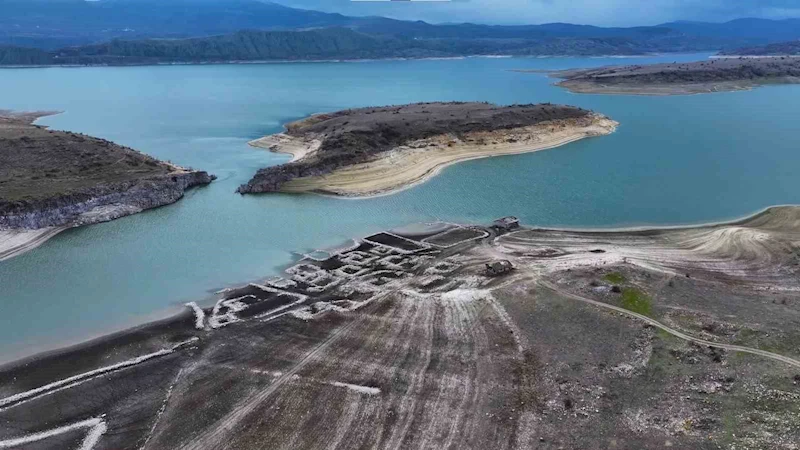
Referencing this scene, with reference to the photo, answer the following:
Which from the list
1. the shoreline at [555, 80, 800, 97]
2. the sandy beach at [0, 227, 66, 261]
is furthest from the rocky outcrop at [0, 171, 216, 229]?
the shoreline at [555, 80, 800, 97]

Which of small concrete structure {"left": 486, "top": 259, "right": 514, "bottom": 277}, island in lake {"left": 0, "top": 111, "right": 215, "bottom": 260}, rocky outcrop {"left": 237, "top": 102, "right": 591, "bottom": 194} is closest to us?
small concrete structure {"left": 486, "top": 259, "right": 514, "bottom": 277}

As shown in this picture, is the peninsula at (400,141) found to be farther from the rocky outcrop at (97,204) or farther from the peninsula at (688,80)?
the peninsula at (688,80)

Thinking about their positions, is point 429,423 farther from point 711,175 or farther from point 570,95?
point 570,95

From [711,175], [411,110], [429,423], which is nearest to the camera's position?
[429,423]

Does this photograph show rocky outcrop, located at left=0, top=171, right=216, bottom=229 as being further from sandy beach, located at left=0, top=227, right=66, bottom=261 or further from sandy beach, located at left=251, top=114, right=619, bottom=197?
sandy beach, located at left=251, top=114, right=619, bottom=197

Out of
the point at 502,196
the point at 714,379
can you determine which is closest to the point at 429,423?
the point at 714,379

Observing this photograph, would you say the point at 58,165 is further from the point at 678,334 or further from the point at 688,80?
the point at 688,80
